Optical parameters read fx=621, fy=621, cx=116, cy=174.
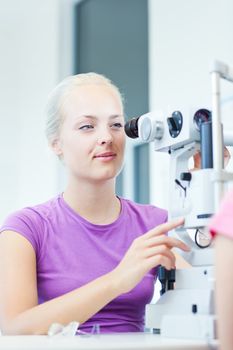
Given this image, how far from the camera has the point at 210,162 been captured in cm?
119

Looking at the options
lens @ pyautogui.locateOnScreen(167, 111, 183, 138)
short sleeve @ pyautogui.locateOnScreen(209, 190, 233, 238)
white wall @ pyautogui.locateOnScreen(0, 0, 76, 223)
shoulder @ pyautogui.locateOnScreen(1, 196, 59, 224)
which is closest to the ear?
shoulder @ pyautogui.locateOnScreen(1, 196, 59, 224)

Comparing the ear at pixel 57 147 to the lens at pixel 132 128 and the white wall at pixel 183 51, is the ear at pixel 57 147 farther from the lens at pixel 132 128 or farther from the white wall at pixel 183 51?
the white wall at pixel 183 51

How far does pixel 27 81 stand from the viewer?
445 centimetres

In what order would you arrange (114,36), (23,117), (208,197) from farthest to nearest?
(23,117), (114,36), (208,197)

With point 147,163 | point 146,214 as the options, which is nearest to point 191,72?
point 147,163

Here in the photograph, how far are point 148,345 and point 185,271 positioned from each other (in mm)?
307

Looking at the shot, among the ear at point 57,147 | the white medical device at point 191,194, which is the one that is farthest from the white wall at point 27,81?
the white medical device at point 191,194

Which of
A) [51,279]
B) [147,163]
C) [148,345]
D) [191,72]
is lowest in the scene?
[148,345]

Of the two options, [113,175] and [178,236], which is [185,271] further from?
[113,175]

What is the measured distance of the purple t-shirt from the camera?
1421 millimetres

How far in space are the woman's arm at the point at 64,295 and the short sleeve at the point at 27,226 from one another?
0.6 inches

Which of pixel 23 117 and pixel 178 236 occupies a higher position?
pixel 23 117

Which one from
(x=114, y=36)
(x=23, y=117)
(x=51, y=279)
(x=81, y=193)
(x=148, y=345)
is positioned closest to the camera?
(x=148, y=345)

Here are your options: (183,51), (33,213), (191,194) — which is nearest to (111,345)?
(191,194)
